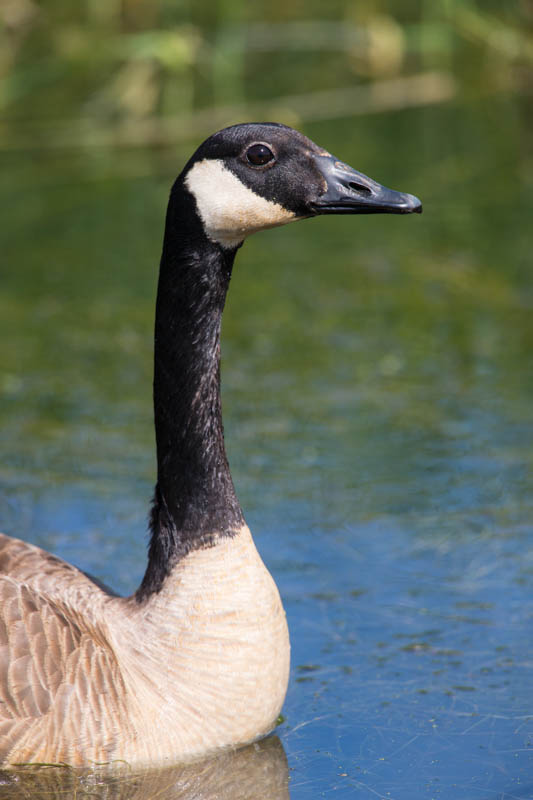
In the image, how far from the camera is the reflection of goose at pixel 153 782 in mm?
4543

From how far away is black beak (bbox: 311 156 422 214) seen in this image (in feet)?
14.6

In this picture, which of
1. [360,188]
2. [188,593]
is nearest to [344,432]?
[188,593]

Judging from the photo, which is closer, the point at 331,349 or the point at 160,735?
the point at 160,735

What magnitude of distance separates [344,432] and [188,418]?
2.69 metres

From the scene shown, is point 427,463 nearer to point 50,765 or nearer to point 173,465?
point 173,465

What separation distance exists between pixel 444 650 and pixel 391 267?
4991mm

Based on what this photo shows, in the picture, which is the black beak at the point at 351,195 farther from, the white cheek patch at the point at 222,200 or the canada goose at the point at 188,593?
the white cheek patch at the point at 222,200

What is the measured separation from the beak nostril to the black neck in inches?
20.3

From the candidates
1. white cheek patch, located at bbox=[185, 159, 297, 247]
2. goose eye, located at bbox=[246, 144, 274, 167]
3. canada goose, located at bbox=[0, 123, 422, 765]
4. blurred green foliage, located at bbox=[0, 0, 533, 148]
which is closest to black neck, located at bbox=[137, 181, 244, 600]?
canada goose, located at bbox=[0, 123, 422, 765]

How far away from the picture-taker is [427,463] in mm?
7047

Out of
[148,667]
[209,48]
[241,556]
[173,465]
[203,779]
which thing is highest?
[209,48]

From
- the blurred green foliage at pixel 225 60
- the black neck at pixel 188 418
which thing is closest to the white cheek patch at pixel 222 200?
the black neck at pixel 188 418

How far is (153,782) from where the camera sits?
460 centimetres

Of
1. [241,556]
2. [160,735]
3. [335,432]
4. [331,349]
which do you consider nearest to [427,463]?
[335,432]
